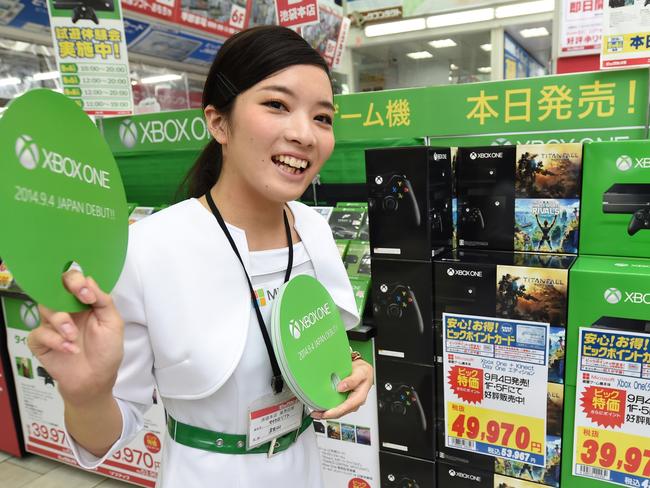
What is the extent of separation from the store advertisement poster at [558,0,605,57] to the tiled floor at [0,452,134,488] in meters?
4.53

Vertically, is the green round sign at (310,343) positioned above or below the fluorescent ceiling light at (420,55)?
below

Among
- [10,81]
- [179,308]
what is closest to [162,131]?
[179,308]

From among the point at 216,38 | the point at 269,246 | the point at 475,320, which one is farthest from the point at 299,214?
the point at 216,38

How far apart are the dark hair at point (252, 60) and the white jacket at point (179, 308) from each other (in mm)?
246

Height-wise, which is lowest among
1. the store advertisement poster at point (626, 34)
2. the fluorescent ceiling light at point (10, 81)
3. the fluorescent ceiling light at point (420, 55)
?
the store advertisement poster at point (626, 34)

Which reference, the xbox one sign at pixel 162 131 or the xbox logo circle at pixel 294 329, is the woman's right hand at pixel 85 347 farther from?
the xbox one sign at pixel 162 131

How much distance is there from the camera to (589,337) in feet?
4.91

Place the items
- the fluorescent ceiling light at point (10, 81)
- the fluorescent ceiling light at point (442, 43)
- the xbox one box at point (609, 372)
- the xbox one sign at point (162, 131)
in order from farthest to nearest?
1. the fluorescent ceiling light at point (442, 43)
2. the fluorescent ceiling light at point (10, 81)
3. the xbox one sign at point (162, 131)
4. the xbox one box at point (609, 372)

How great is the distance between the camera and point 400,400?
1.89m

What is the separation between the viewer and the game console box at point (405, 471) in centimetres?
189

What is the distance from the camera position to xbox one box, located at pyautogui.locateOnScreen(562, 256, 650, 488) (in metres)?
1.42

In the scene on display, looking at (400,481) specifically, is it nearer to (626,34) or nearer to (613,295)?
(613,295)

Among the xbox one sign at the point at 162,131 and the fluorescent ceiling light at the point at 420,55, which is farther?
the fluorescent ceiling light at the point at 420,55

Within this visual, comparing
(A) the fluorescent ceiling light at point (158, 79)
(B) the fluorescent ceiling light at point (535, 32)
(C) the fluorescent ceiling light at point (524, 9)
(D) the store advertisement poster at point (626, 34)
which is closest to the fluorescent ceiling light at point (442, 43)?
(B) the fluorescent ceiling light at point (535, 32)
